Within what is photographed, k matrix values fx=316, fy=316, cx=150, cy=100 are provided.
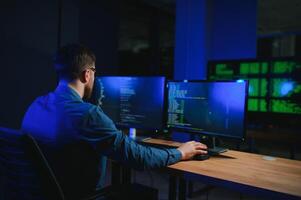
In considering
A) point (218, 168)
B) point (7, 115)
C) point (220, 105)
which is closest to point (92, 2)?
point (7, 115)

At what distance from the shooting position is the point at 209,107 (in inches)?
78.3

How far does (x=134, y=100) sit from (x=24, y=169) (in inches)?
52.3

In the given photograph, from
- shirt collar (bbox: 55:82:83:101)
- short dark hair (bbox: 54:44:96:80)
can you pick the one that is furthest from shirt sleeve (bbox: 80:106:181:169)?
short dark hair (bbox: 54:44:96:80)

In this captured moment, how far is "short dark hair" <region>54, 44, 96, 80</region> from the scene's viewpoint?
1.45m

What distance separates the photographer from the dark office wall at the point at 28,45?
258cm

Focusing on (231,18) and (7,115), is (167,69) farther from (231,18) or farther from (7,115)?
(7,115)

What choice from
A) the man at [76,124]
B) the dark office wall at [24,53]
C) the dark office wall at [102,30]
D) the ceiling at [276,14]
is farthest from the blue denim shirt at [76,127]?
the ceiling at [276,14]

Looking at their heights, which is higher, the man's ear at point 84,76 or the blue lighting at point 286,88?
the blue lighting at point 286,88

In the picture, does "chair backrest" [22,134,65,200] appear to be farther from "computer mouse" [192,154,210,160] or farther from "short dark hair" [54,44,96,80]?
"computer mouse" [192,154,210,160]

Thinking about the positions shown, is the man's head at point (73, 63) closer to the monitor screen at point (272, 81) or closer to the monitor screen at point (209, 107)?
the monitor screen at point (209, 107)

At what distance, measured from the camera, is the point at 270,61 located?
11.4ft

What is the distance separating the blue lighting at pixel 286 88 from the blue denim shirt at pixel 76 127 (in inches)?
94.1

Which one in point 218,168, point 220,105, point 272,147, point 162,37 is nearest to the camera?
point 218,168

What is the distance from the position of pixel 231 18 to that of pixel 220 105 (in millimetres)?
2763
